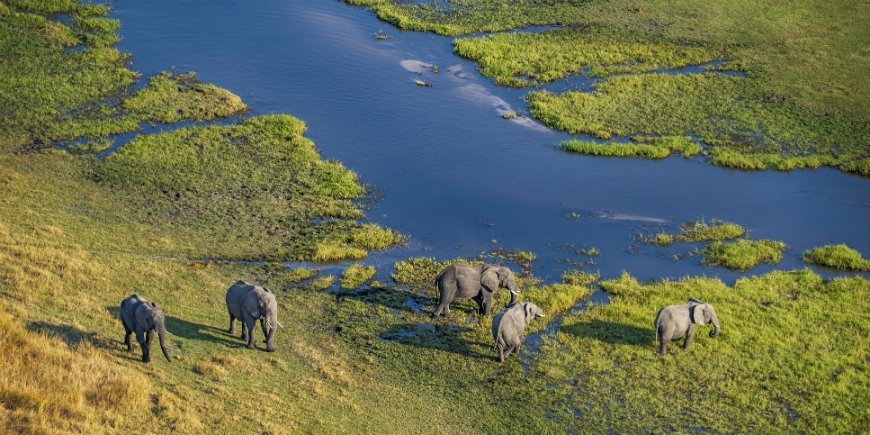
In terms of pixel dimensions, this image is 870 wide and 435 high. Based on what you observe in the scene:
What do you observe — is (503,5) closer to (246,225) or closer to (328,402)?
(246,225)

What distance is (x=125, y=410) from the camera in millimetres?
20453

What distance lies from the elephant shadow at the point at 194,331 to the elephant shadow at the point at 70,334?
1.30m

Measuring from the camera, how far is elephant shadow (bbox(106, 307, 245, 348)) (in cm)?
2566

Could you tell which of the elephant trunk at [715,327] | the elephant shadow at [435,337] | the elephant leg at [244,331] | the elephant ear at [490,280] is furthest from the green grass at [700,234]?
the elephant leg at [244,331]

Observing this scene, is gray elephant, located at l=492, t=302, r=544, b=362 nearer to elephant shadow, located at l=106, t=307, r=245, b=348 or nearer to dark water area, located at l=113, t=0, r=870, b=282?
dark water area, located at l=113, t=0, r=870, b=282

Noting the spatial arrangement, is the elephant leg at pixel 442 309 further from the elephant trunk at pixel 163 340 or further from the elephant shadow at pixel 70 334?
the elephant shadow at pixel 70 334

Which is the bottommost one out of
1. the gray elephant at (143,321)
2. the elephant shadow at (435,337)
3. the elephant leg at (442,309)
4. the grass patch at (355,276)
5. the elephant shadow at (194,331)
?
the grass patch at (355,276)

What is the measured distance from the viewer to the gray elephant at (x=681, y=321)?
27031 mm

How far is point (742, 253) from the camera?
3525 centimetres

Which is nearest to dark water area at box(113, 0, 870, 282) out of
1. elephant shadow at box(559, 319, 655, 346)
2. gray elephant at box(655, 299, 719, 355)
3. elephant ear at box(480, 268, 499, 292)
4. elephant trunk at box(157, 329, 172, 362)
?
elephant shadow at box(559, 319, 655, 346)

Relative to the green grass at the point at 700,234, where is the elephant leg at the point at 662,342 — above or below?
above

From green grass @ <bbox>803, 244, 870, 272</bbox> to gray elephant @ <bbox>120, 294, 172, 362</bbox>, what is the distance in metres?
24.1

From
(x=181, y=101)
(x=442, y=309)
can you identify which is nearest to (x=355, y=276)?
(x=442, y=309)

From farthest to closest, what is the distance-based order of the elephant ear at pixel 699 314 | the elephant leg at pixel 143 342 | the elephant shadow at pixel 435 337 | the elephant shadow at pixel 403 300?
the elephant shadow at pixel 403 300
the elephant ear at pixel 699 314
the elephant shadow at pixel 435 337
the elephant leg at pixel 143 342
